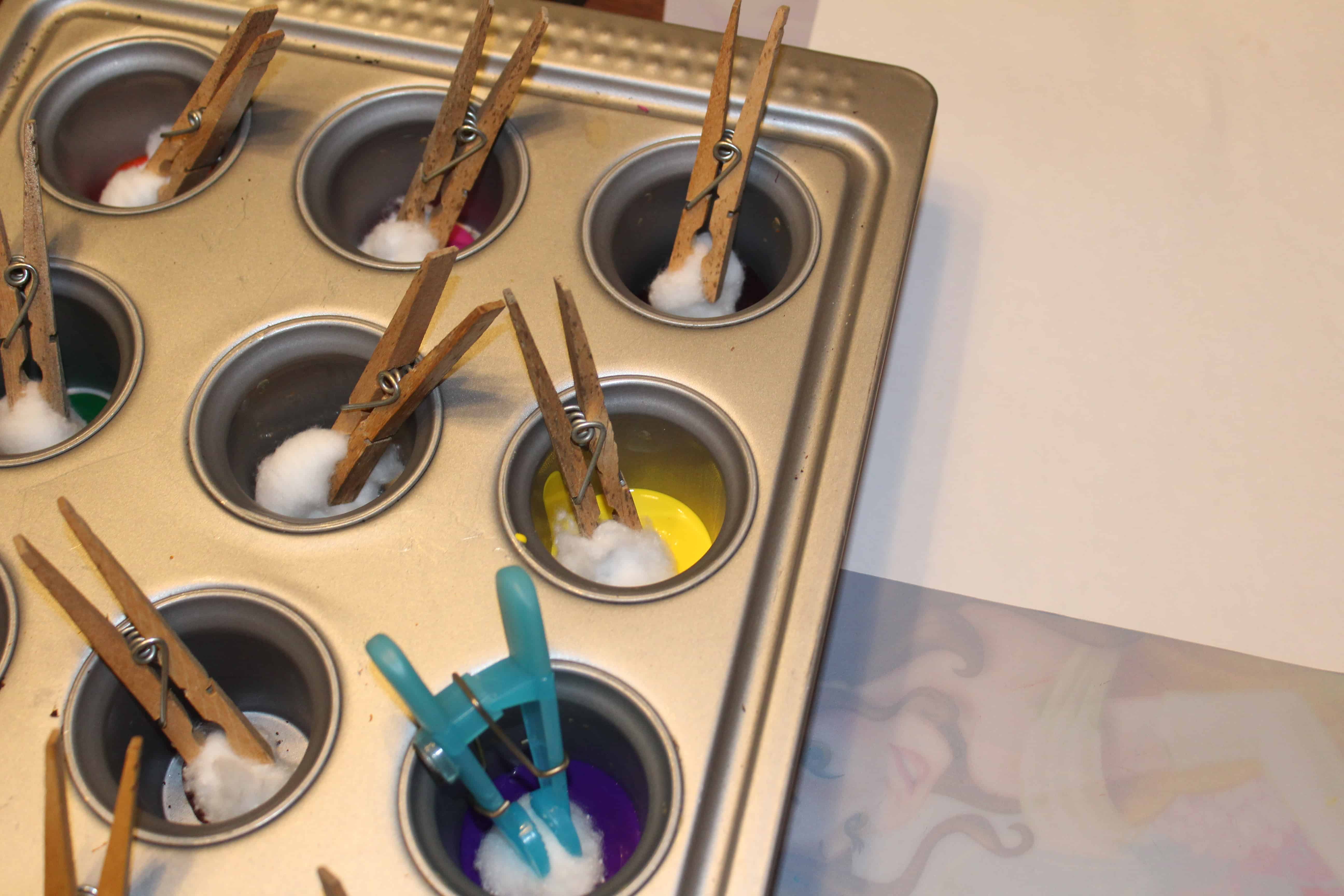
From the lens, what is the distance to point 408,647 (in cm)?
64

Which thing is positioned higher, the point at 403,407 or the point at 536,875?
the point at 403,407

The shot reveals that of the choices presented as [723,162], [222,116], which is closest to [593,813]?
[723,162]

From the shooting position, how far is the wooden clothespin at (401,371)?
64cm

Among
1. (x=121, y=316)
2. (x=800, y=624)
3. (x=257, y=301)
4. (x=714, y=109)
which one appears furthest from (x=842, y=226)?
(x=121, y=316)

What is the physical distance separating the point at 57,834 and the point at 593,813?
0.33 meters

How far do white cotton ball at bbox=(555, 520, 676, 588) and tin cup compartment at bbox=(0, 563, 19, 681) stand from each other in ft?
1.16

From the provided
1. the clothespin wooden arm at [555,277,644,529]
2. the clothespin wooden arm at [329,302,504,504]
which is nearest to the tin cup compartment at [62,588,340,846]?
the clothespin wooden arm at [329,302,504,504]

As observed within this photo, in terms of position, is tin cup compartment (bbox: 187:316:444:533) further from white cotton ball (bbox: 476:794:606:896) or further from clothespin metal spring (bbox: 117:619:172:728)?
white cotton ball (bbox: 476:794:606:896)

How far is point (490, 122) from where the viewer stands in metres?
0.81

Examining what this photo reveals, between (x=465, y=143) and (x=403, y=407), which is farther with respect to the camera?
(x=465, y=143)

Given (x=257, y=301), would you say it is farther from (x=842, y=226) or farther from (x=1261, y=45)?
(x=1261, y=45)

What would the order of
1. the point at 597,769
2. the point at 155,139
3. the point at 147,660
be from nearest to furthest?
1. the point at 147,660
2. the point at 597,769
3. the point at 155,139

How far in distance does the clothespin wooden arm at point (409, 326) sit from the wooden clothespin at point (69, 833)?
0.92 feet

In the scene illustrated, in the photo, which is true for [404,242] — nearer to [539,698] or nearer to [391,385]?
[391,385]
